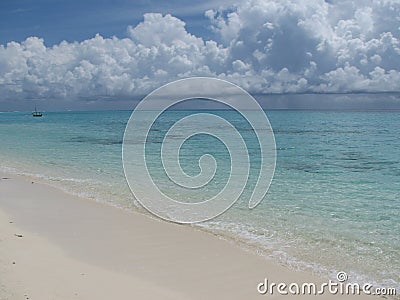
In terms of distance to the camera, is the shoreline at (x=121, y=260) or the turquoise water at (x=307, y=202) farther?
the turquoise water at (x=307, y=202)

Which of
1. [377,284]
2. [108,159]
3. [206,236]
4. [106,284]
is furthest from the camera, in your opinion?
[108,159]

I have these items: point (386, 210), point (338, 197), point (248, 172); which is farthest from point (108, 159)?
point (386, 210)

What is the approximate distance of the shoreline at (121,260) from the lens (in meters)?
6.61

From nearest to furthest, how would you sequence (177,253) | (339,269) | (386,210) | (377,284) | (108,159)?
1. (377,284)
2. (339,269)
3. (177,253)
4. (386,210)
5. (108,159)

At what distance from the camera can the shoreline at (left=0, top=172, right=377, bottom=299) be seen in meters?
6.61

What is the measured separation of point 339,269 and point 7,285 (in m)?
6.15

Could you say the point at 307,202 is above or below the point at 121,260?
above

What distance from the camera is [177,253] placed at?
28.2 ft

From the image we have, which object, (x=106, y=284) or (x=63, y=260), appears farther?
(x=63, y=260)

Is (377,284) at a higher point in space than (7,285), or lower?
lower

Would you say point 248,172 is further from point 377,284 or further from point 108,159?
point 377,284

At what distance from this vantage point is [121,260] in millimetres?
8047

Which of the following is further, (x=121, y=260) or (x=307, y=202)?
(x=307, y=202)

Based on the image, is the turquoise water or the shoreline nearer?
the shoreline
